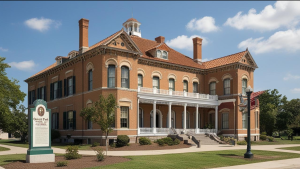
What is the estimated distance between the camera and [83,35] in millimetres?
35375

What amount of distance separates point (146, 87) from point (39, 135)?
1952cm

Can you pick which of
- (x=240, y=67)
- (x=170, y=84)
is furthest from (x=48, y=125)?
(x=240, y=67)

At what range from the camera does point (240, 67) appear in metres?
40.0

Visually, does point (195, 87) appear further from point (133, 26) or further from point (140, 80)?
point (133, 26)

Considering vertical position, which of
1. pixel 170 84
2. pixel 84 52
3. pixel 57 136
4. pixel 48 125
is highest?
pixel 84 52

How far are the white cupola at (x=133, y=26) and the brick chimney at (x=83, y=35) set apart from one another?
38.6 ft

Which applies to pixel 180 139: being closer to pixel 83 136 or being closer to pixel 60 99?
pixel 83 136

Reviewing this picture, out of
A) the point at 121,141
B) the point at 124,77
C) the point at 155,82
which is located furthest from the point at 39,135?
the point at 155,82

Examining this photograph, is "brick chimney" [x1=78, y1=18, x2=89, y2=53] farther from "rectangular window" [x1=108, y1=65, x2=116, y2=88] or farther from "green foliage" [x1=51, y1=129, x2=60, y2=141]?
"green foliage" [x1=51, y1=129, x2=60, y2=141]

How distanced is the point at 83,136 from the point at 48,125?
16.2 meters

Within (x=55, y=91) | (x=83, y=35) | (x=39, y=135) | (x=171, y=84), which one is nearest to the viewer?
(x=39, y=135)

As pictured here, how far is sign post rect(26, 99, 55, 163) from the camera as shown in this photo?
57.0 feet

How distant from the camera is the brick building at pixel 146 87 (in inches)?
1264

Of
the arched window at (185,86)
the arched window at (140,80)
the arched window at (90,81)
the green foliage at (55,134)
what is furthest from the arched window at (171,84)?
the green foliage at (55,134)
